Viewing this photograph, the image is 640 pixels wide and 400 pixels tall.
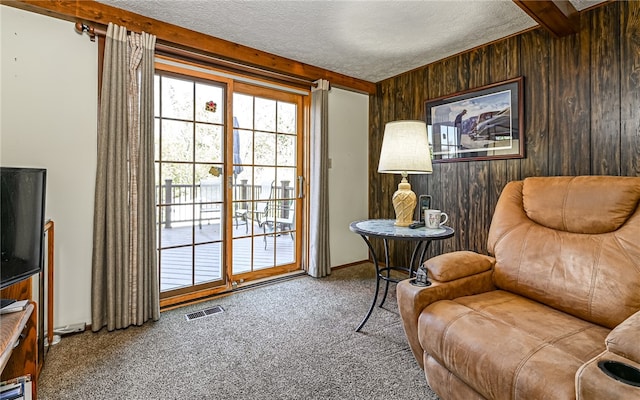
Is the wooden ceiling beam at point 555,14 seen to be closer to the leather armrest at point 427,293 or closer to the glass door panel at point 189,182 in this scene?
the leather armrest at point 427,293

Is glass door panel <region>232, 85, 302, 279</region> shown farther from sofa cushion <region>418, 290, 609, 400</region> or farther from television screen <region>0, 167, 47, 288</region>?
sofa cushion <region>418, 290, 609, 400</region>

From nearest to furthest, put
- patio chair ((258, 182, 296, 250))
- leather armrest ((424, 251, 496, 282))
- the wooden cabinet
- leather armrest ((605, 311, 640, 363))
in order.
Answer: leather armrest ((605, 311, 640, 363)), the wooden cabinet, leather armrest ((424, 251, 496, 282)), patio chair ((258, 182, 296, 250))

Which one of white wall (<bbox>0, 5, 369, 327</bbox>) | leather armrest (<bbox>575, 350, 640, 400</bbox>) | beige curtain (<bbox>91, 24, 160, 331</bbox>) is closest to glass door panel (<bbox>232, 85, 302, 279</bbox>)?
beige curtain (<bbox>91, 24, 160, 331</bbox>)

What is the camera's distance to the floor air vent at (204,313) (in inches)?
97.1

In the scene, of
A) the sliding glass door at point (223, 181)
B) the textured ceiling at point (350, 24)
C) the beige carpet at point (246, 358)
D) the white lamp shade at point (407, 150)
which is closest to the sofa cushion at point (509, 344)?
the beige carpet at point (246, 358)

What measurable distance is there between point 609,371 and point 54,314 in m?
2.94

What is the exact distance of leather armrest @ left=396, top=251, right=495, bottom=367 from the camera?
62.9 inches

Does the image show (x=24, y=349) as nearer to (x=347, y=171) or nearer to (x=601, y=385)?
(x=601, y=385)

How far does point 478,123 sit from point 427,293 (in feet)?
6.45

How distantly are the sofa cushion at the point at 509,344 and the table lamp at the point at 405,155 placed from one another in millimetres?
834

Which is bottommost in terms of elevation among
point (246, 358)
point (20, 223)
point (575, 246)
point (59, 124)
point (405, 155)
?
point (246, 358)

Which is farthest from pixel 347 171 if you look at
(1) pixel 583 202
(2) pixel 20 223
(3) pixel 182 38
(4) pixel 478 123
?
(2) pixel 20 223

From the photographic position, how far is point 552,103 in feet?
7.89

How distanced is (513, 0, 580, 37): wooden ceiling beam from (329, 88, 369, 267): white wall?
6.74ft
